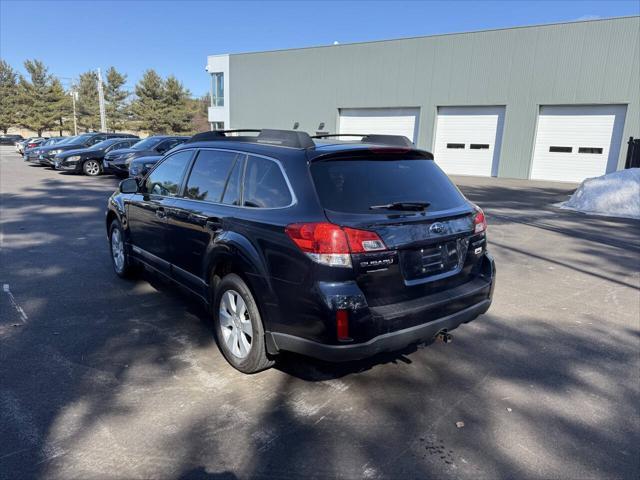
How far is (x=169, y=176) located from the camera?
15.5ft

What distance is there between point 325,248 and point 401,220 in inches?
22.8

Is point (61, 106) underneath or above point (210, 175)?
above

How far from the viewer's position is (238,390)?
3.35 m

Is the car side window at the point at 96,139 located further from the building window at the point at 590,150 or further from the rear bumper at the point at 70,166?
the building window at the point at 590,150

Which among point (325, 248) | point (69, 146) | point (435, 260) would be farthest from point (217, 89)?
point (325, 248)

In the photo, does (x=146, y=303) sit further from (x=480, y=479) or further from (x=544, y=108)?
(x=544, y=108)

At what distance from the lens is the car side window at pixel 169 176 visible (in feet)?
14.9

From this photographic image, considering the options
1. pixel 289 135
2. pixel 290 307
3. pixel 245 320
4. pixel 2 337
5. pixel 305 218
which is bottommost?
pixel 2 337

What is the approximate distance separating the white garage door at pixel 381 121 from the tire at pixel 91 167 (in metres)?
16.2

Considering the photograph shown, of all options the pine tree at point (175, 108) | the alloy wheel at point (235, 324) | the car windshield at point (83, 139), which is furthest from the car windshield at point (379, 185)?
the pine tree at point (175, 108)

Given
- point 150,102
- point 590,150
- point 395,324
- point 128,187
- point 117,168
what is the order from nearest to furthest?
point 395,324 → point 128,187 → point 117,168 → point 590,150 → point 150,102

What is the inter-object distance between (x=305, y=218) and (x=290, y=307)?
1.91 ft

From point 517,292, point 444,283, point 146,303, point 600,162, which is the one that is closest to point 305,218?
point 444,283

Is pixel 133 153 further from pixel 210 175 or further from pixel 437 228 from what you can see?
pixel 437 228
